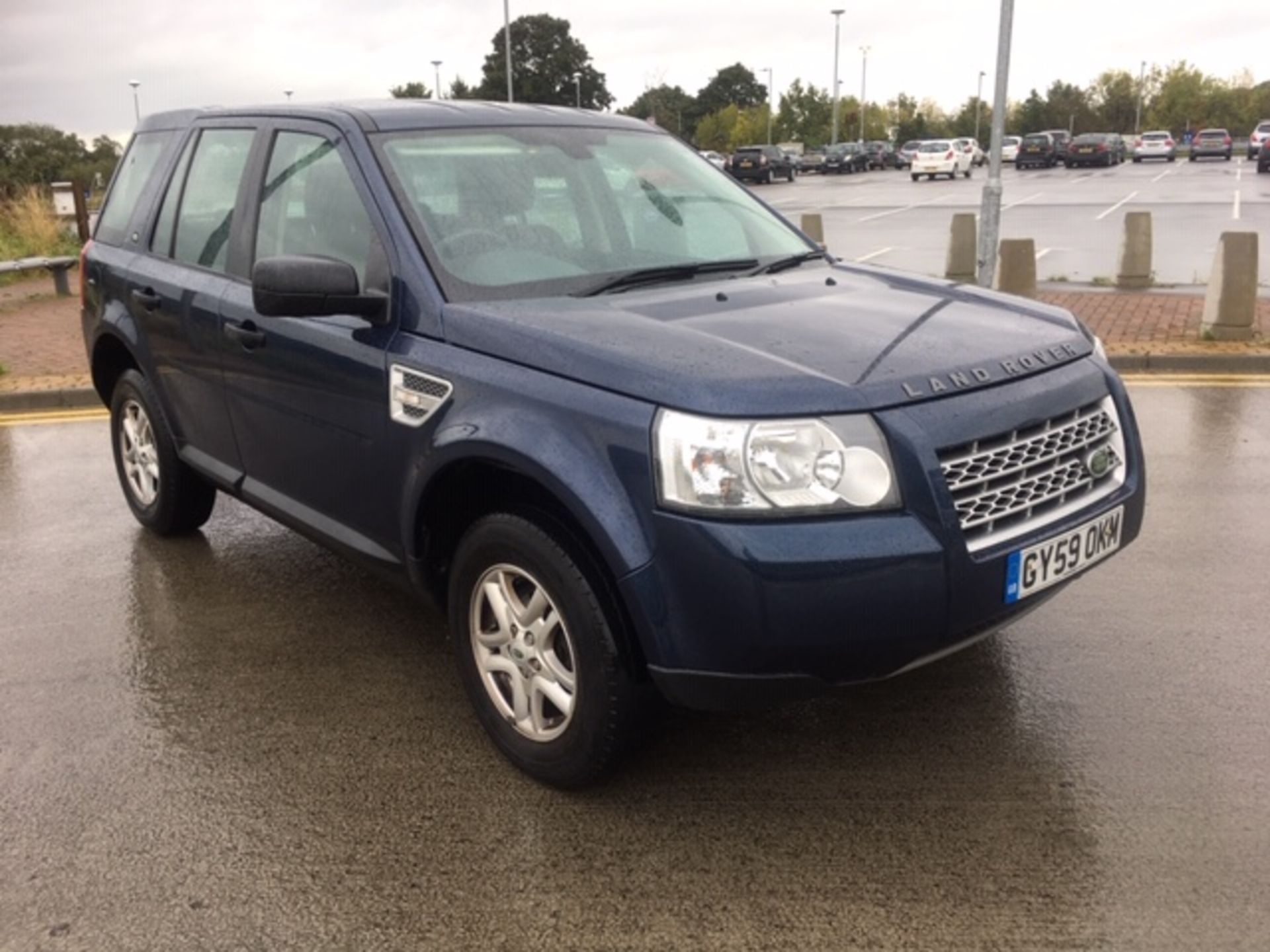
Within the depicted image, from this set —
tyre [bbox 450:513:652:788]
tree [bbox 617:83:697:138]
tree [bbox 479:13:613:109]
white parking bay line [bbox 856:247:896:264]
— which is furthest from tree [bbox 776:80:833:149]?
tyre [bbox 450:513:652:788]

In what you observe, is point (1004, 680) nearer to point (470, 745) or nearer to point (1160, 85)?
point (470, 745)

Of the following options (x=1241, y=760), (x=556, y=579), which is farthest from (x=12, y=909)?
(x=1241, y=760)

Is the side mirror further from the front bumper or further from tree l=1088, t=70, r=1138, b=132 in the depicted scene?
tree l=1088, t=70, r=1138, b=132

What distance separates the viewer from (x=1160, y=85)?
111m

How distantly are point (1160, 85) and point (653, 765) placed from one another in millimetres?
124020

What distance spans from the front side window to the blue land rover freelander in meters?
0.01

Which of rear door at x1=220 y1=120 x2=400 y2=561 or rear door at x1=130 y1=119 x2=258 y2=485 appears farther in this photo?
rear door at x1=130 y1=119 x2=258 y2=485

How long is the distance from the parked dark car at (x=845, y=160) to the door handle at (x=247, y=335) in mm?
58626

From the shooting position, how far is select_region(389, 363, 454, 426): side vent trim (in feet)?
10.9

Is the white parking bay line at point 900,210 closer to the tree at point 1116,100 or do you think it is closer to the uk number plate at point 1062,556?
the uk number plate at point 1062,556

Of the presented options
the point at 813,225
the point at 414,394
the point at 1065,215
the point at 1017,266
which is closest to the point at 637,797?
the point at 414,394

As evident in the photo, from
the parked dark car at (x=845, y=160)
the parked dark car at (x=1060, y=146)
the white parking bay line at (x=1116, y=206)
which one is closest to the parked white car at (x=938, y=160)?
the parked dark car at (x=1060, y=146)

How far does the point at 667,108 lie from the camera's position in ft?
314

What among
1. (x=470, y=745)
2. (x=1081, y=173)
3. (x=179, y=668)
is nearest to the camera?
(x=470, y=745)
